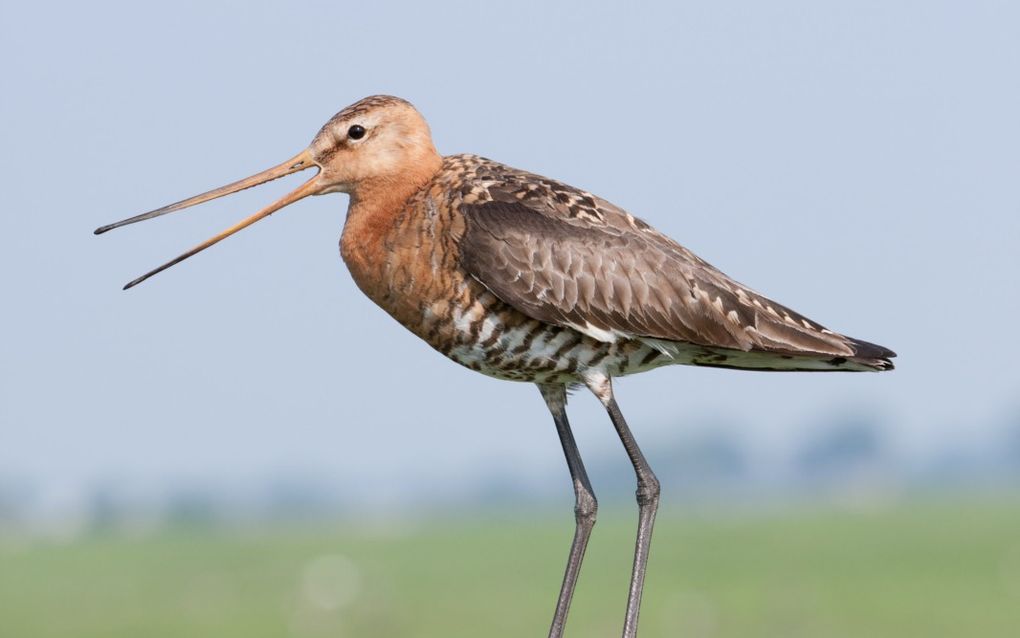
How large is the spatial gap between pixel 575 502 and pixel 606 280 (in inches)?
66.4

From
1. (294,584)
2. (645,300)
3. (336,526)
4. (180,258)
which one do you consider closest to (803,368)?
(645,300)

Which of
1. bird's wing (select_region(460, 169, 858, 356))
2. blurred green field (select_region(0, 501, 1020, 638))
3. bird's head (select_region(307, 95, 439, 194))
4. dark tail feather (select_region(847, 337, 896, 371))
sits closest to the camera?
bird's wing (select_region(460, 169, 858, 356))

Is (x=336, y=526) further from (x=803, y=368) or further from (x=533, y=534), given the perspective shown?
(x=803, y=368)

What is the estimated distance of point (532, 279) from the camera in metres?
10.4

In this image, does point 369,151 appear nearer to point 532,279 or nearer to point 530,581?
point 532,279

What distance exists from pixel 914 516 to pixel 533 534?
35745mm

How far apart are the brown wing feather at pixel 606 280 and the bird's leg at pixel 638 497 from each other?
41 centimetres

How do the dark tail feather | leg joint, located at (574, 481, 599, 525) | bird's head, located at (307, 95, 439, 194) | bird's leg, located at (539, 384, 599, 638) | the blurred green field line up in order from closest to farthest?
the dark tail feather
bird's head, located at (307, 95, 439, 194)
bird's leg, located at (539, 384, 599, 638)
leg joint, located at (574, 481, 599, 525)
the blurred green field

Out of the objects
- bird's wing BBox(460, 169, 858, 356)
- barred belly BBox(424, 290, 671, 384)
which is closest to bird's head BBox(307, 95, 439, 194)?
bird's wing BBox(460, 169, 858, 356)

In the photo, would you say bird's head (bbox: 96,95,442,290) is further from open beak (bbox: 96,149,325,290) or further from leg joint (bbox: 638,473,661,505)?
leg joint (bbox: 638,473,661,505)

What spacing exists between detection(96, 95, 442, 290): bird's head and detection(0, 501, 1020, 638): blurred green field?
59.1 m

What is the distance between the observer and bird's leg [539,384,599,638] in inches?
441

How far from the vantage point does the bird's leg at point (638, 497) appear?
10.7 m

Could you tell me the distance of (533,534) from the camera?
170 metres
